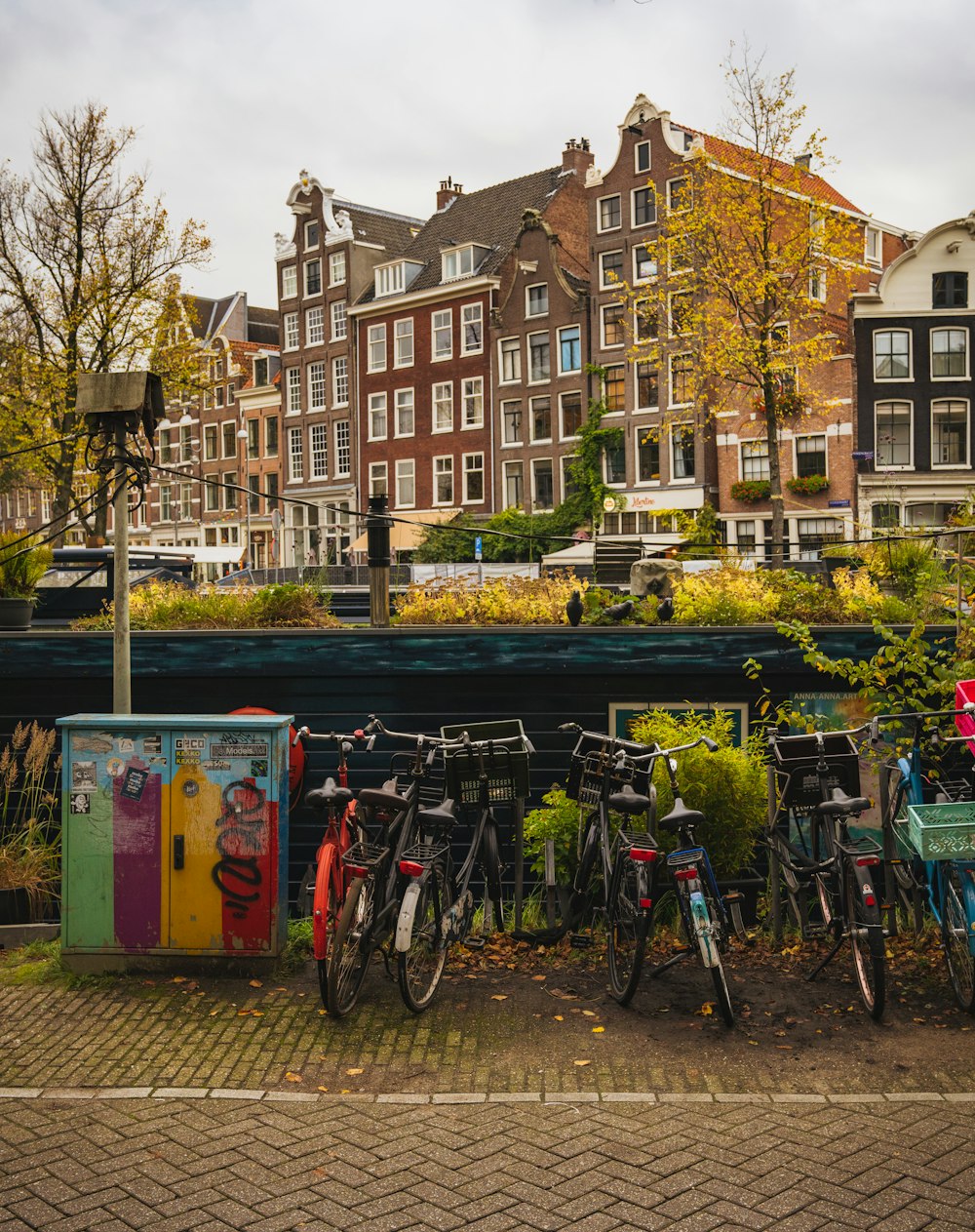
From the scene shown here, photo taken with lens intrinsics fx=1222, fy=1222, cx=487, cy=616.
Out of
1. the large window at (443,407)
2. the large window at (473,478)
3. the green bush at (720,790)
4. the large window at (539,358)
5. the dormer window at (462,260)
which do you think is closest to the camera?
the green bush at (720,790)

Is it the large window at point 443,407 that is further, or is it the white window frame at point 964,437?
the large window at point 443,407

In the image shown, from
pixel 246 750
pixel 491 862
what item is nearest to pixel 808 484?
pixel 491 862

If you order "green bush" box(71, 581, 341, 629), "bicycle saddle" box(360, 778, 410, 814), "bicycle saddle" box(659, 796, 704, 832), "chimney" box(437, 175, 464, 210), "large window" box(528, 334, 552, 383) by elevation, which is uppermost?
"chimney" box(437, 175, 464, 210)

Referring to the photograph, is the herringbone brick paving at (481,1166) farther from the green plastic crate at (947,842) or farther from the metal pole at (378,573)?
the metal pole at (378,573)

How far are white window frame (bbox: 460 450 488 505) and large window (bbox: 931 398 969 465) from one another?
1719 centimetres

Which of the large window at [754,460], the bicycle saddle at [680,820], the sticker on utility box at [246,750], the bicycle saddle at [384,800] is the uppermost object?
the large window at [754,460]

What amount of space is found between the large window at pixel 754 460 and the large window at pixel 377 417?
60.4 feet

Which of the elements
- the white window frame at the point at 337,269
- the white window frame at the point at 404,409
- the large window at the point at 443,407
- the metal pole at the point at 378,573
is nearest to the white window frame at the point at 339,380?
the white window frame at the point at 337,269

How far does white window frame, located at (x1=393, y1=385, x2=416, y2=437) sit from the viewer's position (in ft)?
167

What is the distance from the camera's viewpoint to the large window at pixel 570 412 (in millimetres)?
43812

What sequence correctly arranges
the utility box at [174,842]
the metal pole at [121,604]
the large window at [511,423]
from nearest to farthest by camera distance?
1. the utility box at [174,842]
2. the metal pole at [121,604]
3. the large window at [511,423]

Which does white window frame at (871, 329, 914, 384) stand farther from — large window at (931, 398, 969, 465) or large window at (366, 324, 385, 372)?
large window at (366, 324, 385, 372)

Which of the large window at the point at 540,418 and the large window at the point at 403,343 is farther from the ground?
the large window at the point at 403,343

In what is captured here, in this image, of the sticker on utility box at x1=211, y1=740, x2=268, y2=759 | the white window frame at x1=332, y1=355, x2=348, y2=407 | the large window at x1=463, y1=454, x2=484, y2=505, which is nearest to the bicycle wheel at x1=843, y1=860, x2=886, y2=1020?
the sticker on utility box at x1=211, y1=740, x2=268, y2=759
